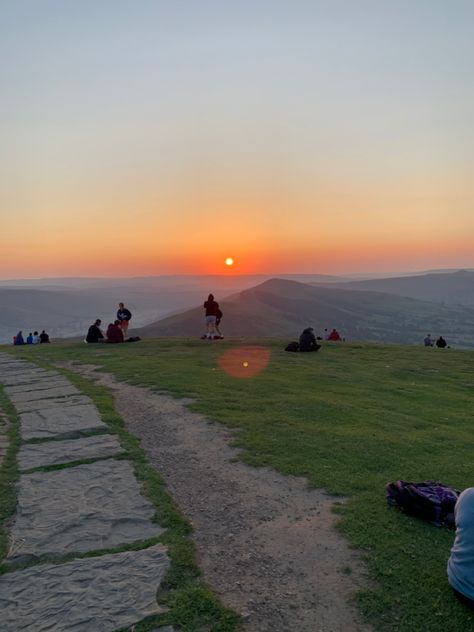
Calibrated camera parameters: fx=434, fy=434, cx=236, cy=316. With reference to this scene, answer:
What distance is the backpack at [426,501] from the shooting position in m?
6.31

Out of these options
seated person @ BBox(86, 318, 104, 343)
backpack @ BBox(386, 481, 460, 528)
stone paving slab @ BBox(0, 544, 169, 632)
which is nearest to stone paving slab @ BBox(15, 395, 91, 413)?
stone paving slab @ BBox(0, 544, 169, 632)

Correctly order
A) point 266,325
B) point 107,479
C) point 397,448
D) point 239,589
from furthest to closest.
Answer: point 266,325 → point 397,448 → point 107,479 → point 239,589

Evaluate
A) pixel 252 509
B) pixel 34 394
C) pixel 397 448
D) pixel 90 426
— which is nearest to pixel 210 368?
pixel 34 394

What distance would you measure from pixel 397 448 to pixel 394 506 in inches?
110

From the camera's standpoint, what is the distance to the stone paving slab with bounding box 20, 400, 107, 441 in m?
9.57

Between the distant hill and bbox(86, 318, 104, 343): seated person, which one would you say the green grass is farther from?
the distant hill

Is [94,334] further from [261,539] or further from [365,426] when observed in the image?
[261,539]

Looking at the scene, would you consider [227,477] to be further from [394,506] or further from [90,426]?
[90,426]

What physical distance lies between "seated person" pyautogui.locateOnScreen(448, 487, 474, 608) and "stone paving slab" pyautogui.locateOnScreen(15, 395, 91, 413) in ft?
31.1

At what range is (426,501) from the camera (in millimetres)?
6375

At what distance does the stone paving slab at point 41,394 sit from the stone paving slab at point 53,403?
26 centimetres

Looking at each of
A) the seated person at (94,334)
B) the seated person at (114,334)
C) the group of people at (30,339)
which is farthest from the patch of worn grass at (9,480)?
the group of people at (30,339)

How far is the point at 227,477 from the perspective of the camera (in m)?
7.77

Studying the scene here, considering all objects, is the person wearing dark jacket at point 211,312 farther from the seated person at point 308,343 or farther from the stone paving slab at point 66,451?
the stone paving slab at point 66,451
